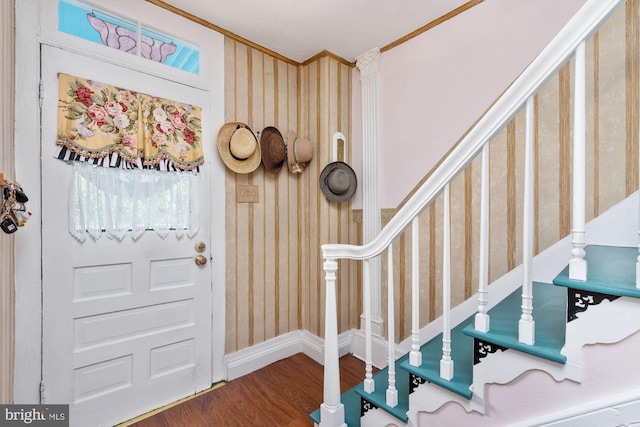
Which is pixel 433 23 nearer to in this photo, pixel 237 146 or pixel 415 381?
pixel 237 146

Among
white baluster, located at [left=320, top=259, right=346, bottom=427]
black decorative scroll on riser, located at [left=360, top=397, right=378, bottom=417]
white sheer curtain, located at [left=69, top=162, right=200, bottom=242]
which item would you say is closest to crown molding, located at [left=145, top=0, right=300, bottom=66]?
white sheer curtain, located at [left=69, top=162, right=200, bottom=242]

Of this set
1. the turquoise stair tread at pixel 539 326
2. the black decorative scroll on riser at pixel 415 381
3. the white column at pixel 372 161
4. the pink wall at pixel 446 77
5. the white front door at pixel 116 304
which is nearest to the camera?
the turquoise stair tread at pixel 539 326

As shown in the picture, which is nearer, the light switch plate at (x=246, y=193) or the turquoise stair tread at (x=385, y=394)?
the turquoise stair tread at (x=385, y=394)

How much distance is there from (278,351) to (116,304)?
1266 mm

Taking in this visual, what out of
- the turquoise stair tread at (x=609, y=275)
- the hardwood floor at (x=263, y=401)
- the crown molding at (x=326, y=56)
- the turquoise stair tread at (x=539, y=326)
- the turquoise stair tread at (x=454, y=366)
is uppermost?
the crown molding at (x=326, y=56)

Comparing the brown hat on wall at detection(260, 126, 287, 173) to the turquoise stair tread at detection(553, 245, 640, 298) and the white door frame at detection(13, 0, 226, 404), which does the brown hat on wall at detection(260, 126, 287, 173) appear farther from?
the turquoise stair tread at detection(553, 245, 640, 298)

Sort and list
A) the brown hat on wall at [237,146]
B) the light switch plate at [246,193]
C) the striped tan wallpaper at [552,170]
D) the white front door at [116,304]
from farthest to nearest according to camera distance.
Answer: the light switch plate at [246,193] → the brown hat on wall at [237,146] → the white front door at [116,304] → the striped tan wallpaper at [552,170]

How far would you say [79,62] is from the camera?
1611 mm

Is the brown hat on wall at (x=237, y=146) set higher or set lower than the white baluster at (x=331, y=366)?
higher

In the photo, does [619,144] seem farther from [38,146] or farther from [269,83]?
[38,146]

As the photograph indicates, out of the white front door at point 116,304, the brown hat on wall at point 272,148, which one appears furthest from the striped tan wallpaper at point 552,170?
the white front door at point 116,304

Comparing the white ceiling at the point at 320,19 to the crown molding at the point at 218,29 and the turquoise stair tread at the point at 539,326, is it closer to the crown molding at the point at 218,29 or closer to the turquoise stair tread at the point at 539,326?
the crown molding at the point at 218,29

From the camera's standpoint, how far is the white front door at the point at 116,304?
5.07 feet

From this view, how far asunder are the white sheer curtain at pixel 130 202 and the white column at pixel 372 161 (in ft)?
4.30
